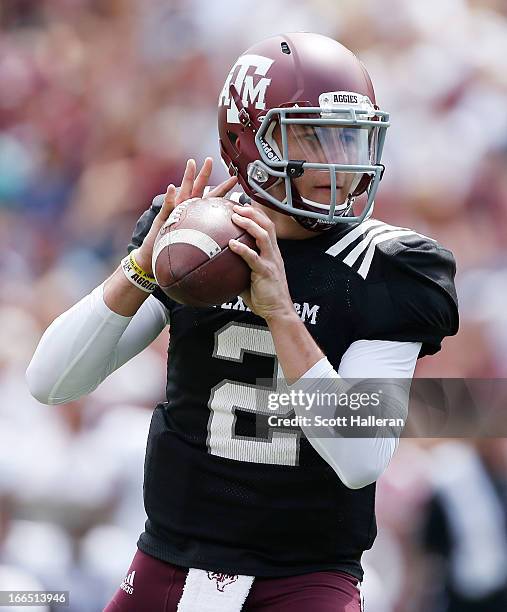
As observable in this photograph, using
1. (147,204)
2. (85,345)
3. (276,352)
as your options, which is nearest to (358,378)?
(276,352)

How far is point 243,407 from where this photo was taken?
2080 mm

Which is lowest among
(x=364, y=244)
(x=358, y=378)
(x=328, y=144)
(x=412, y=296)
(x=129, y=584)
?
(x=129, y=584)

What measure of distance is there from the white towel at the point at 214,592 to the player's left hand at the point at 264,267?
51cm

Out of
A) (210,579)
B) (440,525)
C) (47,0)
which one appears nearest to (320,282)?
(210,579)

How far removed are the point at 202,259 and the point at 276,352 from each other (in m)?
0.23

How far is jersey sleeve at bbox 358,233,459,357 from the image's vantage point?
2035 millimetres

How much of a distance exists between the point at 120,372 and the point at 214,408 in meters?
2.02

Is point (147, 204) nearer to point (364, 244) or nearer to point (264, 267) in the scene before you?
point (364, 244)

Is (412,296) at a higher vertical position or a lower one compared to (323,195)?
lower

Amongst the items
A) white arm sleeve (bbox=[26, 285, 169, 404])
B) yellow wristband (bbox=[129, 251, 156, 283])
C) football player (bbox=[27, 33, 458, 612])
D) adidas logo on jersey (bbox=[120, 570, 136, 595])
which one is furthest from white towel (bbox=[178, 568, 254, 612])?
yellow wristband (bbox=[129, 251, 156, 283])

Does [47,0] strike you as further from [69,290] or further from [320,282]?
[320,282]

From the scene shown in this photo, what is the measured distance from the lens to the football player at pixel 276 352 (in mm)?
2035

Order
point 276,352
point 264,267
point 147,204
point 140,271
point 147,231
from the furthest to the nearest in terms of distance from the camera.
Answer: point 147,204 → point 147,231 → point 140,271 → point 276,352 → point 264,267

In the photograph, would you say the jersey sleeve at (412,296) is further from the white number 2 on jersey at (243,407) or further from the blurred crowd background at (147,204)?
the blurred crowd background at (147,204)
